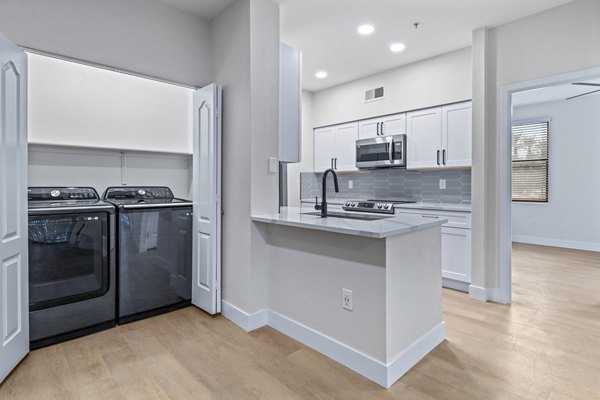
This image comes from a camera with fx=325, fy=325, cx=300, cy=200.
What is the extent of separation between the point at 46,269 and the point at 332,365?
2114mm

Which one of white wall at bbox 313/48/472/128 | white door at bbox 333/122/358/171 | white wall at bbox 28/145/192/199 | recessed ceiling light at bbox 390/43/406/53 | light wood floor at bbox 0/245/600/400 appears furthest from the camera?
white door at bbox 333/122/358/171

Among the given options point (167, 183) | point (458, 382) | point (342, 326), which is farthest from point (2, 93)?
point (458, 382)

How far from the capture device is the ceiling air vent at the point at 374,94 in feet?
15.4

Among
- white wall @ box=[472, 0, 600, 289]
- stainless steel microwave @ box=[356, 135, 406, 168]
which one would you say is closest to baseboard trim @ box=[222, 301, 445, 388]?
white wall @ box=[472, 0, 600, 289]

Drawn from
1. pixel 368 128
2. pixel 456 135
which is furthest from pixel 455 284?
pixel 368 128

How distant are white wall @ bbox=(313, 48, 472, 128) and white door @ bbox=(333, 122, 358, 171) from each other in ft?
0.53

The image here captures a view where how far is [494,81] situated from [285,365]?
329 cm

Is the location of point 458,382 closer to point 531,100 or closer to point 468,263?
point 468,263

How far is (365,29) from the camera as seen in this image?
335cm

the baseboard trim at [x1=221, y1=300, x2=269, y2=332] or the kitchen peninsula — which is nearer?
the kitchen peninsula

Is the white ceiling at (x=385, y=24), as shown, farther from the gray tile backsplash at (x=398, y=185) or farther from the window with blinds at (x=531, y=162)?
the window with blinds at (x=531, y=162)

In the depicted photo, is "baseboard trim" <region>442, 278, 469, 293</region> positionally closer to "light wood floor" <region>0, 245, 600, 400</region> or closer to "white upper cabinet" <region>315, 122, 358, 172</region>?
"light wood floor" <region>0, 245, 600, 400</region>

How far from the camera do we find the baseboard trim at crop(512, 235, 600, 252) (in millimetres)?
5654

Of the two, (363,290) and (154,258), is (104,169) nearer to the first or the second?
(154,258)
